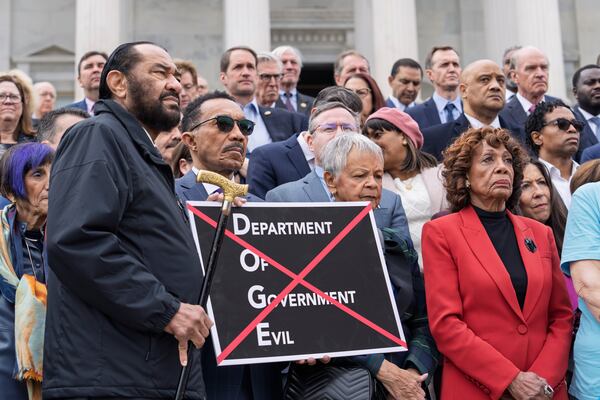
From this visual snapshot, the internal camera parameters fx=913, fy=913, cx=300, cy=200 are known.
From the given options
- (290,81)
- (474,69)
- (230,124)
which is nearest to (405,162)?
(230,124)

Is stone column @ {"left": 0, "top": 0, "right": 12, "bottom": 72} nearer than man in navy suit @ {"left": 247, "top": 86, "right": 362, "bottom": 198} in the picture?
No

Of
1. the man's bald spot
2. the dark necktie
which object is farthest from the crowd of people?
the dark necktie

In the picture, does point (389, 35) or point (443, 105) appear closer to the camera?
point (443, 105)

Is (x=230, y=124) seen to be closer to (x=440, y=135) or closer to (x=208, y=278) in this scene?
(x=208, y=278)

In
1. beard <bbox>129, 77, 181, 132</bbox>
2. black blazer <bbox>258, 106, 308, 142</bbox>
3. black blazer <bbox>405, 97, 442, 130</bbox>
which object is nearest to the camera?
beard <bbox>129, 77, 181, 132</bbox>

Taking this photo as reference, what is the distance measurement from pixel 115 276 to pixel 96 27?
16.4 metres

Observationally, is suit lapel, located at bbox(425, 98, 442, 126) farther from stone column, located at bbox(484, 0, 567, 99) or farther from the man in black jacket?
stone column, located at bbox(484, 0, 567, 99)

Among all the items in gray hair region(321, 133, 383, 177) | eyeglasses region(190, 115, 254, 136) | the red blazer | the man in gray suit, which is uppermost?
eyeglasses region(190, 115, 254, 136)

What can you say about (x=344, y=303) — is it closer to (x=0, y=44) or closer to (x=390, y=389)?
(x=390, y=389)

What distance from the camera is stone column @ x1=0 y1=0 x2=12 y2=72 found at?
76.7ft

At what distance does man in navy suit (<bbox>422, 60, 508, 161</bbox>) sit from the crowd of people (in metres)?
0.63

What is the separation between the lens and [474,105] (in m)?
10.5

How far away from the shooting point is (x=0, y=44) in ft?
76.8

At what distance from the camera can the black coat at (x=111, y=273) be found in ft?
15.3
